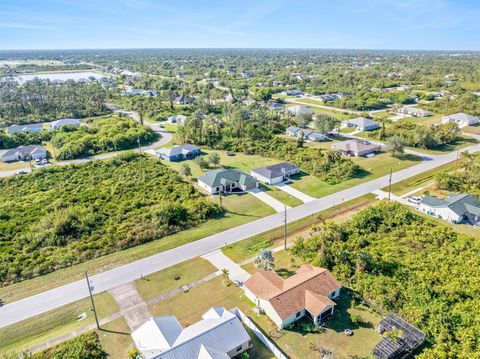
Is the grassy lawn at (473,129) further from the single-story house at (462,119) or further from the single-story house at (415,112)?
the single-story house at (415,112)

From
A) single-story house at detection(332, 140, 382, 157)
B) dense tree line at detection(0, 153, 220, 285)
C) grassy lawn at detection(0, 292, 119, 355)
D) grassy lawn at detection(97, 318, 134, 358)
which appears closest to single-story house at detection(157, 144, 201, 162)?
dense tree line at detection(0, 153, 220, 285)

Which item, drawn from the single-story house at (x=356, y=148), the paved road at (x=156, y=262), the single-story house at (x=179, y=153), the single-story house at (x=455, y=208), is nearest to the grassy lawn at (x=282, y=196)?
the paved road at (x=156, y=262)

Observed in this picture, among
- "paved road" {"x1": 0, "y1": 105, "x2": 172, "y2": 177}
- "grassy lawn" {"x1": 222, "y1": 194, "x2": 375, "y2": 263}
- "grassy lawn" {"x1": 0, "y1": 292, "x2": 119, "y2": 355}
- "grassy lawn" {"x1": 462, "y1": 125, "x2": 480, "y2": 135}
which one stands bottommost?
"grassy lawn" {"x1": 0, "y1": 292, "x2": 119, "y2": 355}

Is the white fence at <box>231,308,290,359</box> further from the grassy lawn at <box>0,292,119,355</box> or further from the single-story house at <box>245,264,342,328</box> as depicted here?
the grassy lawn at <box>0,292,119,355</box>

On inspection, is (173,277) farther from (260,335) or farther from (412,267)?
(412,267)

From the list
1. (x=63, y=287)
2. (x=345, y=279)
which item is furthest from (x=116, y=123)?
(x=345, y=279)

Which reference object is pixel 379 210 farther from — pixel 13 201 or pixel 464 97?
pixel 464 97
